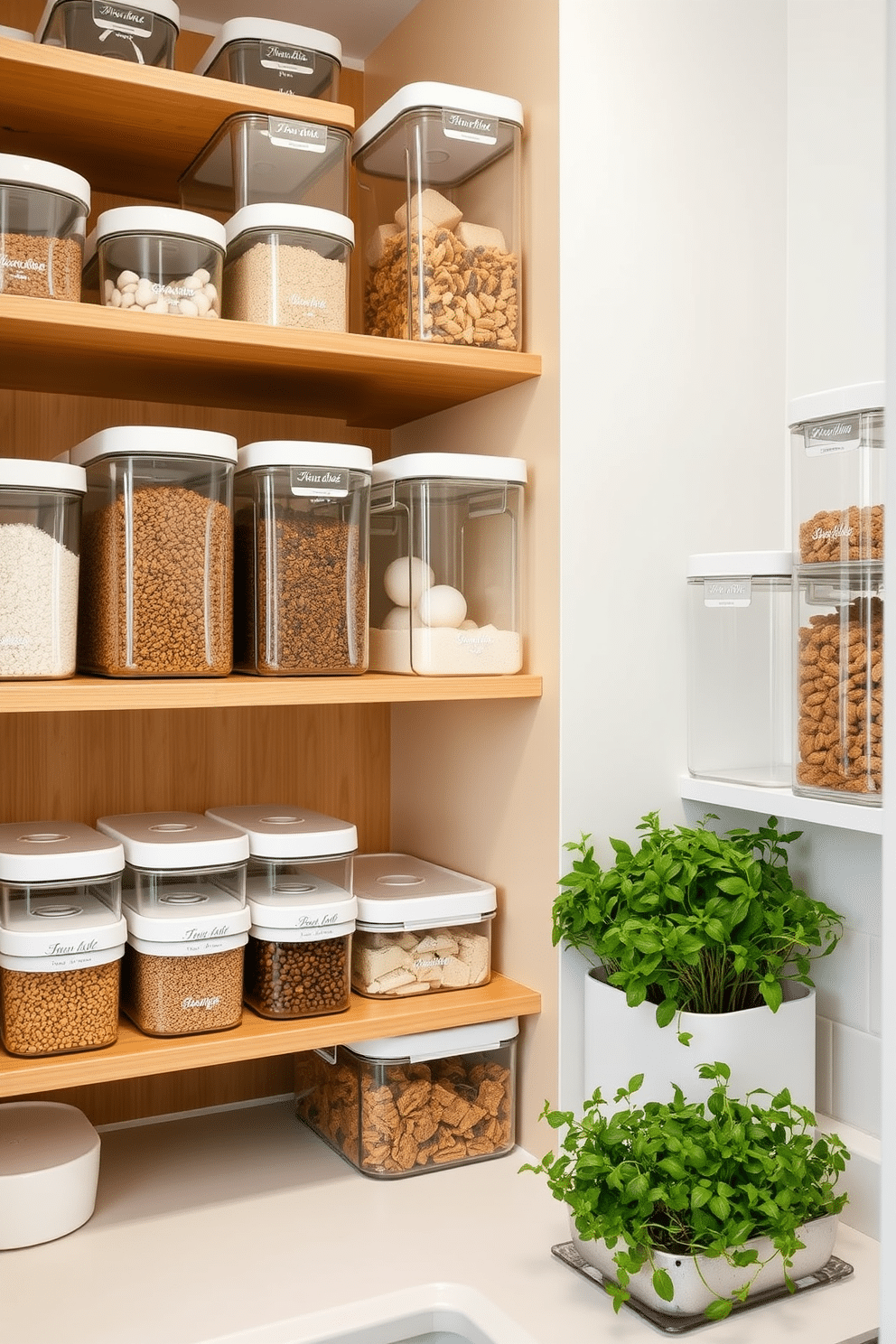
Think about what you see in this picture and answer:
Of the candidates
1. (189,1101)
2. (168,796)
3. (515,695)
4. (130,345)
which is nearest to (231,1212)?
(189,1101)

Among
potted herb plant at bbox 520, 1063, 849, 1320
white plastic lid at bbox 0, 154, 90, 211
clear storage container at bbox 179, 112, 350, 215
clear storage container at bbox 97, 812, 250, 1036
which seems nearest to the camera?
potted herb plant at bbox 520, 1063, 849, 1320

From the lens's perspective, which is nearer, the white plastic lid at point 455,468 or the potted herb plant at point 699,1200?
the potted herb plant at point 699,1200

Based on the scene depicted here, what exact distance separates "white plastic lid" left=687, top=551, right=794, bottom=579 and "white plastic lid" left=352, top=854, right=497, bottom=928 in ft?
1.67

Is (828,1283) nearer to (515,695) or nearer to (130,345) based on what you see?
(515,695)

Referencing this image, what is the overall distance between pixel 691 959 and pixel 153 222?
3.38 feet

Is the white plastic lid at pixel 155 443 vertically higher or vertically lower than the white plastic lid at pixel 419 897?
higher

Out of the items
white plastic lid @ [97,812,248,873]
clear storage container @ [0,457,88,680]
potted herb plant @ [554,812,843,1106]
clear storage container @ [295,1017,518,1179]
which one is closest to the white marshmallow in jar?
clear storage container @ [0,457,88,680]

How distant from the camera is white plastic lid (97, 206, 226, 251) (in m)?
1.34

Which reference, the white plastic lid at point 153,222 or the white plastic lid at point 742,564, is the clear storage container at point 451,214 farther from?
the white plastic lid at point 742,564

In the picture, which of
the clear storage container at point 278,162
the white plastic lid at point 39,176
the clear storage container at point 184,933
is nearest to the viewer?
the white plastic lid at point 39,176

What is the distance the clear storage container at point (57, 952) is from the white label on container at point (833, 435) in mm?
924

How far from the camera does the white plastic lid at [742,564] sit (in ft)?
4.79

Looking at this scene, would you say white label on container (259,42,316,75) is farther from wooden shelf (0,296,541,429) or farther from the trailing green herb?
the trailing green herb

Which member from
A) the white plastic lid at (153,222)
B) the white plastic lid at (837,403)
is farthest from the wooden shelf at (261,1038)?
the white plastic lid at (153,222)
